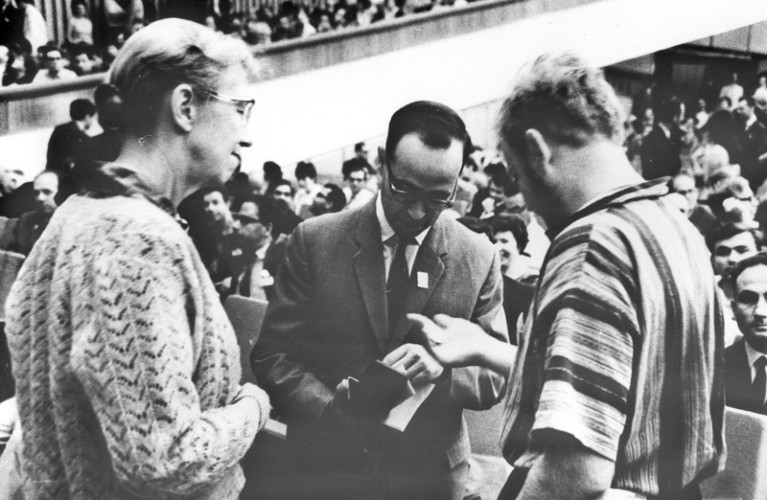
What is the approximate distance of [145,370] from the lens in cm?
134

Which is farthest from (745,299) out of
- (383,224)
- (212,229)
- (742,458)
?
(212,229)

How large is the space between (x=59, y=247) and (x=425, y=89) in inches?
47.1

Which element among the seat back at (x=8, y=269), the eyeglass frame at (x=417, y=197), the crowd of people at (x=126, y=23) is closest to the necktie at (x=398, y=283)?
the eyeglass frame at (x=417, y=197)

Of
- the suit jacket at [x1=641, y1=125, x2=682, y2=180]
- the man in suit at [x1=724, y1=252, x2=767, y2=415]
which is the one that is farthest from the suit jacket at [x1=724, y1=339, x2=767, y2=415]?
the suit jacket at [x1=641, y1=125, x2=682, y2=180]

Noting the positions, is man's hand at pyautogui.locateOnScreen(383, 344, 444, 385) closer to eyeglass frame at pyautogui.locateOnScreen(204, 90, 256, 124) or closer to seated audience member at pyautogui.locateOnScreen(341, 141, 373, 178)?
seated audience member at pyautogui.locateOnScreen(341, 141, 373, 178)

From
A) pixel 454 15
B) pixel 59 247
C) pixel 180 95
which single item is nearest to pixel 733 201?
pixel 454 15

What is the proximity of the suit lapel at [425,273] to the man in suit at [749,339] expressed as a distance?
0.76m

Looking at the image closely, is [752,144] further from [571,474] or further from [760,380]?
[571,474]

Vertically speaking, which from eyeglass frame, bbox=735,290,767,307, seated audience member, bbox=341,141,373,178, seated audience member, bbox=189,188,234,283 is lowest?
eyeglass frame, bbox=735,290,767,307

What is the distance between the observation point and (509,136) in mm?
1812

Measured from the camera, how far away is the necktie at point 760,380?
6.93 ft

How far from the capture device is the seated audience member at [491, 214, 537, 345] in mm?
2066

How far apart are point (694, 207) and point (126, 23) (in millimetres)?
1693

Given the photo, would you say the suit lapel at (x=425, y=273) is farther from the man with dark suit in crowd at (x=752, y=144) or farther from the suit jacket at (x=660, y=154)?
the man with dark suit in crowd at (x=752, y=144)
